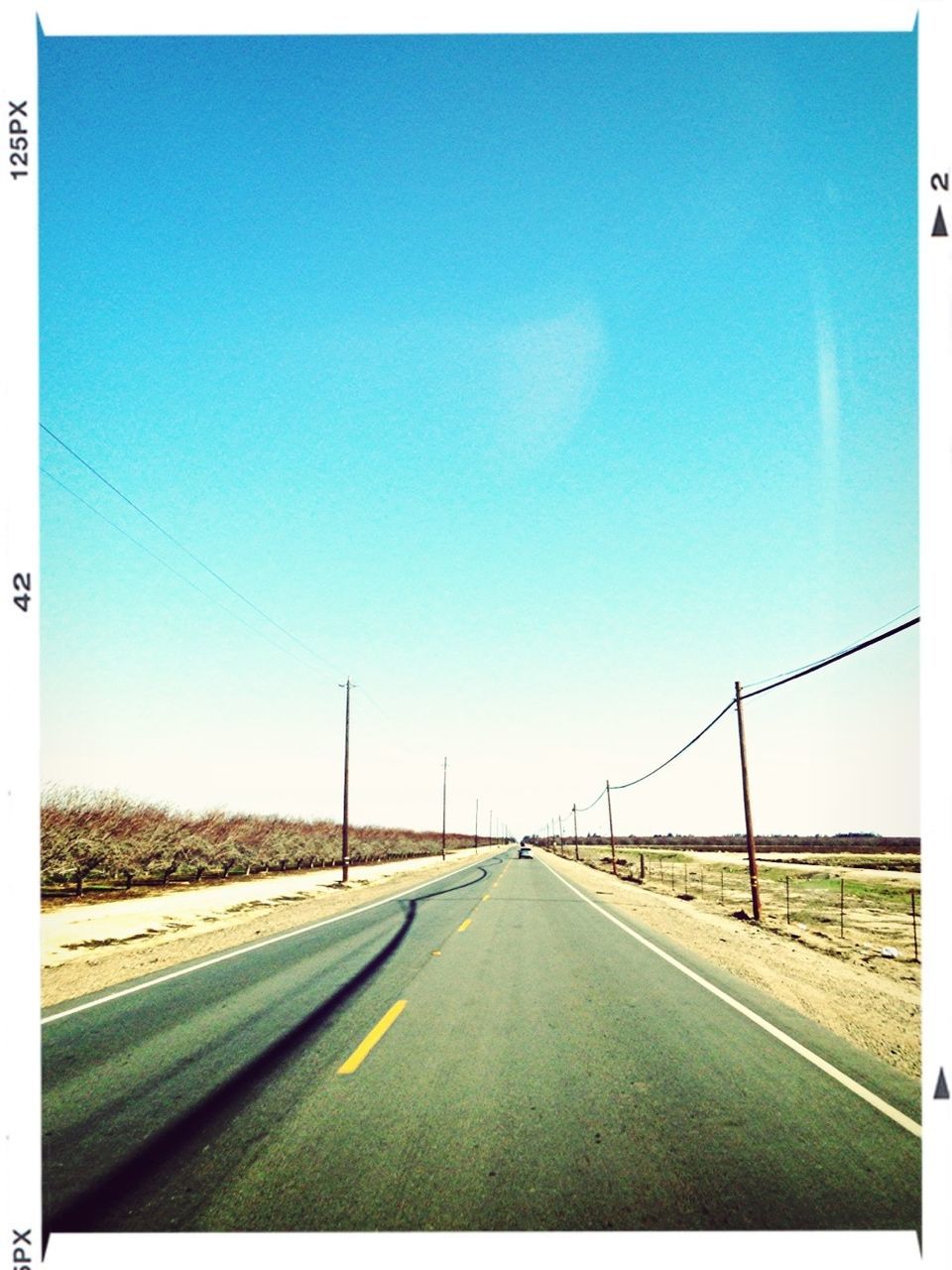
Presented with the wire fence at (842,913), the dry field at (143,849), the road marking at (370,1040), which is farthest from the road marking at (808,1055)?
the dry field at (143,849)

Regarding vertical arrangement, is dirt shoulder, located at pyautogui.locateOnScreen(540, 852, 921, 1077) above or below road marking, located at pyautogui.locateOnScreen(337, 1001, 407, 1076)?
below

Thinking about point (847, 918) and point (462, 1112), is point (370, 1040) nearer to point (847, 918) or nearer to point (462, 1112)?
point (462, 1112)

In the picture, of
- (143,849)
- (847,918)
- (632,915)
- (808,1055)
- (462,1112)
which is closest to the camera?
(462,1112)

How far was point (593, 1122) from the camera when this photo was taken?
15.1ft

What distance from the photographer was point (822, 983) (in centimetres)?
1045

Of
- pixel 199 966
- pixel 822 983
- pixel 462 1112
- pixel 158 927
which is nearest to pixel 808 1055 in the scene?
pixel 462 1112

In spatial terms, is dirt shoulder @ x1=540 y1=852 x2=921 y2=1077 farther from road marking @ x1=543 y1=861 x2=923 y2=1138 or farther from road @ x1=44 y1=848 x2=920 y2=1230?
road marking @ x1=543 y1=861 x2=923 y2=1138

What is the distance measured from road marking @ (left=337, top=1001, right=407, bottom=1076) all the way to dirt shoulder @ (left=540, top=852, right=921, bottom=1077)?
4765 millimetres

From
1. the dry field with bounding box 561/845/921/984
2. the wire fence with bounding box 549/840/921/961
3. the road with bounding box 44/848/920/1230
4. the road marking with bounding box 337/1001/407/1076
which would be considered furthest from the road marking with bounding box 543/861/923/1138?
the wire fence with bounding box 549/840/921/961

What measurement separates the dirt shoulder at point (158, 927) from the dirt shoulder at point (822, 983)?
30.7 ft

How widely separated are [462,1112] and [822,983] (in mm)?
8132

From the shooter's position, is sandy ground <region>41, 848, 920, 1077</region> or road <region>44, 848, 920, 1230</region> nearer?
road <region>44, 848, 920, 1230</region>

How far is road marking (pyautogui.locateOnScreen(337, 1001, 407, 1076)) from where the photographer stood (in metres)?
5.70

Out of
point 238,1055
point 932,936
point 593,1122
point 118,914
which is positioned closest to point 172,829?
point 118,914
